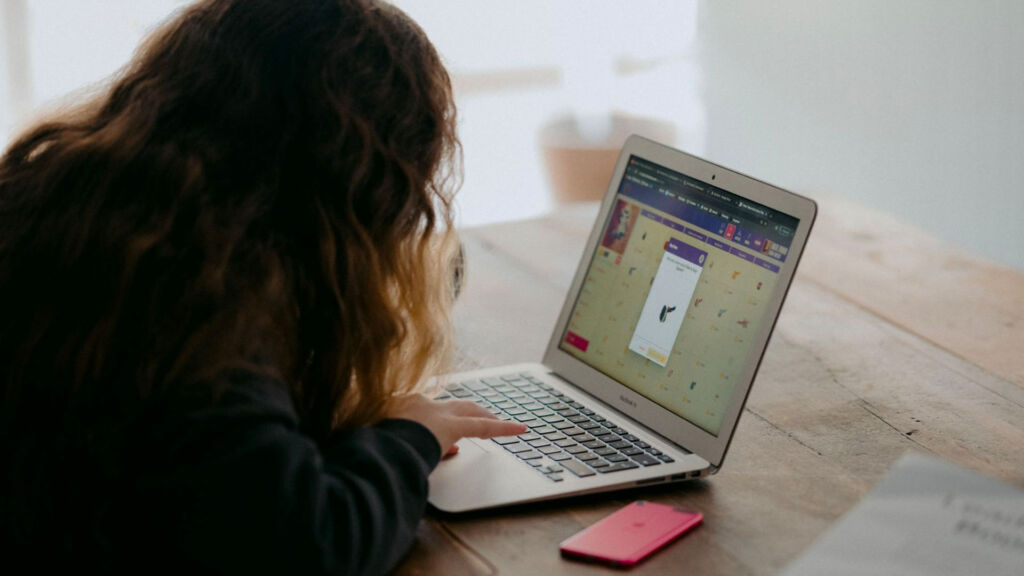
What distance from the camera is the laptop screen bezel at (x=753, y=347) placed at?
104 centimetres

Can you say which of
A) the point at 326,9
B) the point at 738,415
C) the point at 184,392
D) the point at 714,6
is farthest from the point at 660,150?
the point at 714,6

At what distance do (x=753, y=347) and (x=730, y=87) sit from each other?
2.95 metres

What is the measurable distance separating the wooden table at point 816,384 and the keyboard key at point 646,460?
31 mm

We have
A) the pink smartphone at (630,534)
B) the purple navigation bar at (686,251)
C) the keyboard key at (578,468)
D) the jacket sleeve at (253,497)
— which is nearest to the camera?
the jacket sleeve at (253,497)

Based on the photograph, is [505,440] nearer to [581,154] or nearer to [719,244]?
[719,244]

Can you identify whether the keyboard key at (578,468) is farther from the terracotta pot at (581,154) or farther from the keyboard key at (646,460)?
the terracotta pot at (581,154)

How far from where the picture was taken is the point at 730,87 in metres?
3.85

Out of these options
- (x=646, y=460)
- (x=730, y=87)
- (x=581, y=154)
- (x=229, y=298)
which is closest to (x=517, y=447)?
(x=646, y=460)

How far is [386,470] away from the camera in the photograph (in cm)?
87

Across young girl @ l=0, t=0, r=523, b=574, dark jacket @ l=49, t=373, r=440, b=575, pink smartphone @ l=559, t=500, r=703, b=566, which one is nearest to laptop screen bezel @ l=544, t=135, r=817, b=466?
pink smartphone @ l=559, t=500, r=703, b=566

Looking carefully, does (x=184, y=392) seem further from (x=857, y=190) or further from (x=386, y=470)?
(x=857, y=190)

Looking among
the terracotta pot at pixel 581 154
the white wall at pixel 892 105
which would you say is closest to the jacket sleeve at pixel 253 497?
the white wall at pixel 892 105

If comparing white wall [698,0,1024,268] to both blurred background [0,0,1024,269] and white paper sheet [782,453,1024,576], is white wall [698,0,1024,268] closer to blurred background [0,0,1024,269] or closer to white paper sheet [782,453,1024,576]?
blurred background [0,0,1024,269]

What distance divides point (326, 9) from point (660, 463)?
0.51 meters
